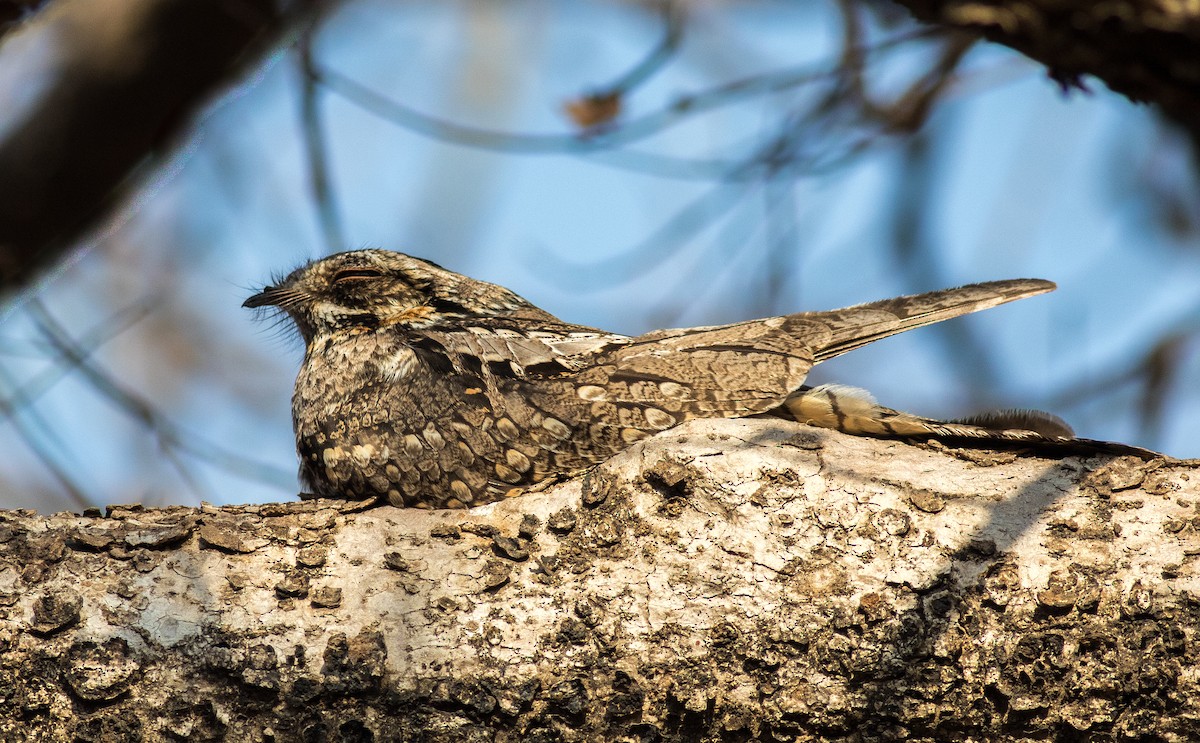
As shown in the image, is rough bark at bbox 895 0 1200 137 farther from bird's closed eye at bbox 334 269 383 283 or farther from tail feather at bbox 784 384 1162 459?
bird's closed eye at bbox 334 269 383 283

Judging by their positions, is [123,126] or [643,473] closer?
[643,473]

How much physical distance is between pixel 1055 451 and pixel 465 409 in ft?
5.76

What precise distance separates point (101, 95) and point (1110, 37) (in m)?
3.49

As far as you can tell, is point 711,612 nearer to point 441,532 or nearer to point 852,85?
point 441,532

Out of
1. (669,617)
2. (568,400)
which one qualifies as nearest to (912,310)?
(568,400)

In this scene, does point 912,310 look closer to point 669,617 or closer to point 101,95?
point 669,617

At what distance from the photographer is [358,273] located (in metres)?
4.23

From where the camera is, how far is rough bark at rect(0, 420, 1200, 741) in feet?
8.27

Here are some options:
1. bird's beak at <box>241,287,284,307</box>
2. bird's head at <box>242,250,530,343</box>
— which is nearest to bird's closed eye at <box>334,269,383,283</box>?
bird's head at <box>242,250,530,343</box>

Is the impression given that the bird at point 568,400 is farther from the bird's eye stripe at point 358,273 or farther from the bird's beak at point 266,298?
the bird's beak at point 266,298

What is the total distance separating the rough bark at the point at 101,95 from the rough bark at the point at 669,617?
66.0 inches

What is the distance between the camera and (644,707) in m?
2.59

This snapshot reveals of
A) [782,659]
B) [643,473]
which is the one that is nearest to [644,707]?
[782,659]

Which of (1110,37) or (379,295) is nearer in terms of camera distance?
(1110,37)
